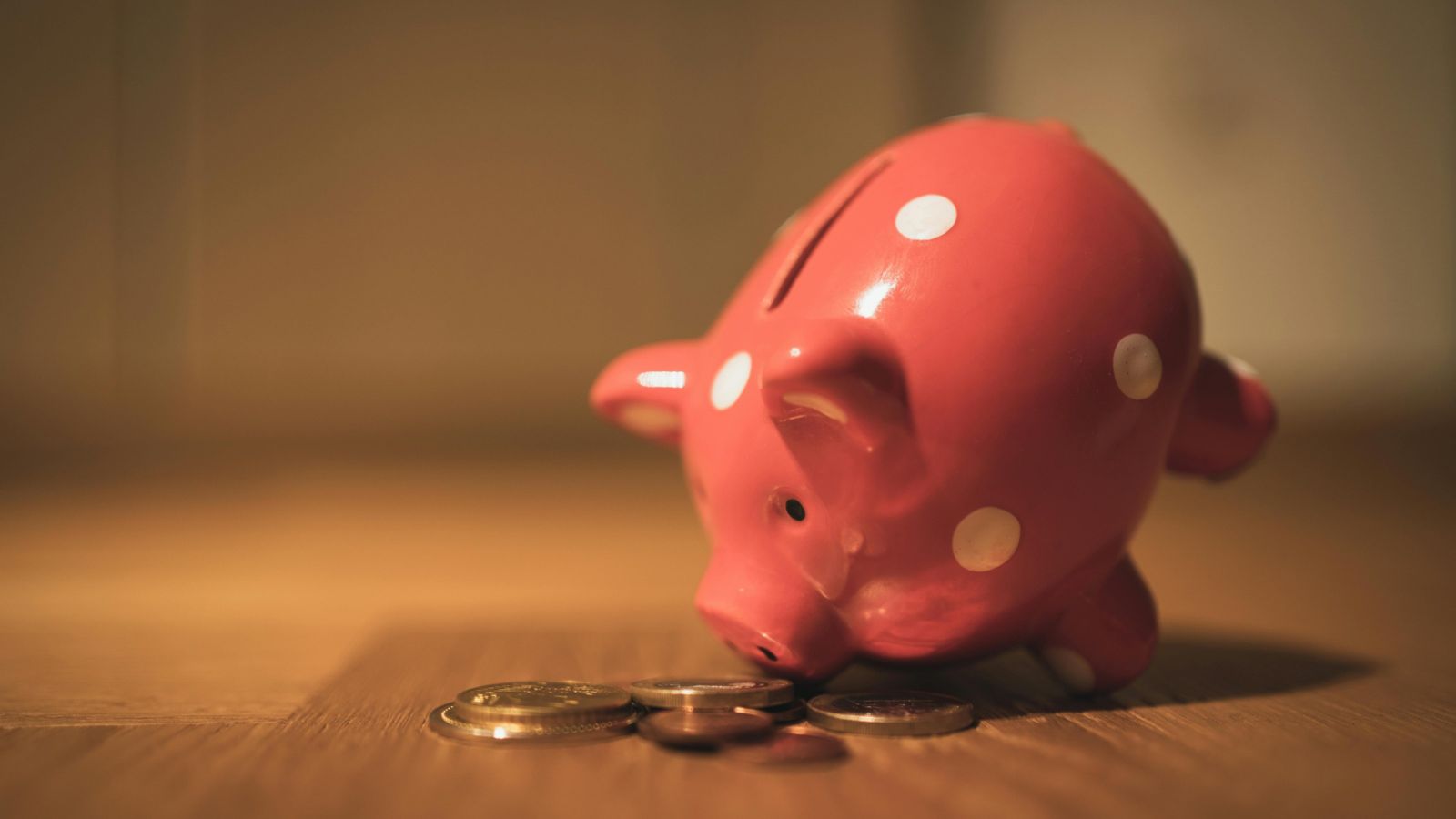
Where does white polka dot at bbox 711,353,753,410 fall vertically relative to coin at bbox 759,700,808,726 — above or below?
above

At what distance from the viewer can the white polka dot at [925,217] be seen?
23.2 inches

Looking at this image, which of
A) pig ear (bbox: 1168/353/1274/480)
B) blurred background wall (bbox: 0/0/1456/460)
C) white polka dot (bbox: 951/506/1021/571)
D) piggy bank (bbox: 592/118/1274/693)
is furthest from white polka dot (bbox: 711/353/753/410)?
blurred background wall (bbox: 0/0/1456/460)

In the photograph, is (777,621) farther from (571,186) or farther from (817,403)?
(571,186)

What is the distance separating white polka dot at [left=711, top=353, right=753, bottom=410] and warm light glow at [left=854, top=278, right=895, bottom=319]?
65 millimetres

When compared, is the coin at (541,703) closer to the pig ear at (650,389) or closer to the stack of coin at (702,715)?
the stack of coin at (702,715)

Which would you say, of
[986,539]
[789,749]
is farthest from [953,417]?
[789,749]

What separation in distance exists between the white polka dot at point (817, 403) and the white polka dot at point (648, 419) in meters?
0.17

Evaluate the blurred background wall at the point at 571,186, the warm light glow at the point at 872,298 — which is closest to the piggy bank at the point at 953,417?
the warm light glow at the point at 872,298

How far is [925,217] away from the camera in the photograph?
1.96ft

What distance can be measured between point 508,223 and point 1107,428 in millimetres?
2295

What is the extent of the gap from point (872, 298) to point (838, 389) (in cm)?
7

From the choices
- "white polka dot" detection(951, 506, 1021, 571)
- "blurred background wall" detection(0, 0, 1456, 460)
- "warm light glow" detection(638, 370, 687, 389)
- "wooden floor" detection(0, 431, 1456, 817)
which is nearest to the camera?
"wooden floor" detection(0, 431, 1456, 817)

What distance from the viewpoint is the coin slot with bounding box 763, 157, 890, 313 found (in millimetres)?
628

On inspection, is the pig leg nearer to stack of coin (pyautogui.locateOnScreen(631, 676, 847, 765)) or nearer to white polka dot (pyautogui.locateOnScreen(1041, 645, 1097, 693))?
white polka dot (pyautogui.locateOnScreen(1041, 645, 1097, 693))
